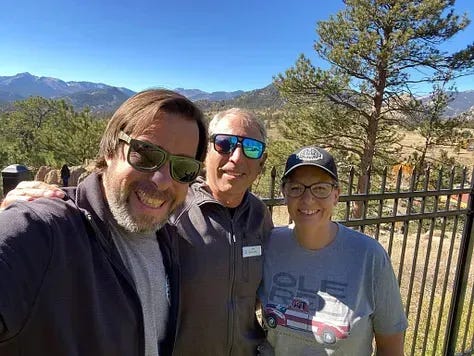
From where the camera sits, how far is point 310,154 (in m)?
1.63

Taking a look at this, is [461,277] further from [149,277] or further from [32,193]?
[32,193]

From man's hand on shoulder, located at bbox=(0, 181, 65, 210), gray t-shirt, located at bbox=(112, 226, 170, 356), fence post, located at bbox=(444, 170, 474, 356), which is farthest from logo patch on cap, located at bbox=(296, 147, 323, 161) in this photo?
fence post, located at bbox=(444, 170, 474, 356)

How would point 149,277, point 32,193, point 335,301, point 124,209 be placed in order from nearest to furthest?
1. point 32,193
2. point 124,209
3. point 149,277
4. point 335,301

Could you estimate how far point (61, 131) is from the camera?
28875 millimetres

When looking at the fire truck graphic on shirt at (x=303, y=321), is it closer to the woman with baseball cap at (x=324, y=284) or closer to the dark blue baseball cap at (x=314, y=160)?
the woman with baseball cap at (x=324, y=284)

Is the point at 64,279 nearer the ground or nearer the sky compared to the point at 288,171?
nearer the ground

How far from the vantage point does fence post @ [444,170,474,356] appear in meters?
3.00

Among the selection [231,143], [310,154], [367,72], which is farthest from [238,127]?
[367,72]

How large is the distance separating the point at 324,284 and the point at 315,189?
450 millimetres

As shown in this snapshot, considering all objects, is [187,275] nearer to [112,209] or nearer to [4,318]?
[112,209]

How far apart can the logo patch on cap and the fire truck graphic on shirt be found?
0.67 meters

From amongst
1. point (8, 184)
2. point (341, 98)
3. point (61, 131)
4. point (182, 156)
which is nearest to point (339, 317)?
point (182, 156)

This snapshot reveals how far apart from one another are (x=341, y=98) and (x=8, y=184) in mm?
13123

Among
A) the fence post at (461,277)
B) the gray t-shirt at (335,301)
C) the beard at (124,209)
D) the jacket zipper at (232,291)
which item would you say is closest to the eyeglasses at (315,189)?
the gray t-shirt at (335,301)
